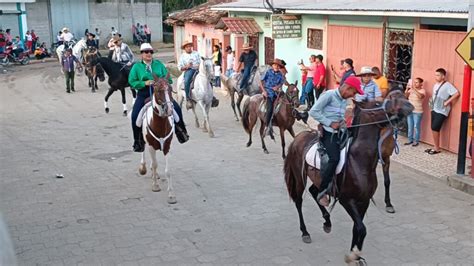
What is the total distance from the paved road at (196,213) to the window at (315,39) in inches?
186

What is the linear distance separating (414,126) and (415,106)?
0.51 m

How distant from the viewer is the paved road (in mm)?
6879

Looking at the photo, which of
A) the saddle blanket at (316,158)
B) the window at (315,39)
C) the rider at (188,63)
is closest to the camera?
the saddle blanket at (316,158)

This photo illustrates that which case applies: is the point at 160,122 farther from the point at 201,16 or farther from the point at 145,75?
the point at 201,16

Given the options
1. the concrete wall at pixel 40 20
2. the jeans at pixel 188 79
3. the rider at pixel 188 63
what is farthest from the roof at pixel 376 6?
the concrete wall at pixel 40 20

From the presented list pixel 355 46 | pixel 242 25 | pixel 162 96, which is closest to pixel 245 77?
pixel 355 46

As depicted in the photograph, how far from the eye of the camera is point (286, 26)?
16.4 meters

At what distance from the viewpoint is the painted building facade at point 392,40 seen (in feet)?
36.1

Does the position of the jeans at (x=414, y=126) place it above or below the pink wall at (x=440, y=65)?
below

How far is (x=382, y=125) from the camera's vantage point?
19.6 ft

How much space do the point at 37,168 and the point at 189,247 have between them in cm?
540

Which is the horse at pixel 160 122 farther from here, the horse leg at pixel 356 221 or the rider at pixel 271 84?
the horse leg at pixel 356 221

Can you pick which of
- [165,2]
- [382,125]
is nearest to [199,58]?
[382,125]

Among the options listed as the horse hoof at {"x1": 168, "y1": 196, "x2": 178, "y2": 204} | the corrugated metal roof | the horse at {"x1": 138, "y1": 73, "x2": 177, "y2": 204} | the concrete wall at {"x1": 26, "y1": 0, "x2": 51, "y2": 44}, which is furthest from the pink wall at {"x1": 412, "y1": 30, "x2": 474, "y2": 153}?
the concrete wall at {"x1": 26, "y1": 0, "x2": 51, "y2": 44}
